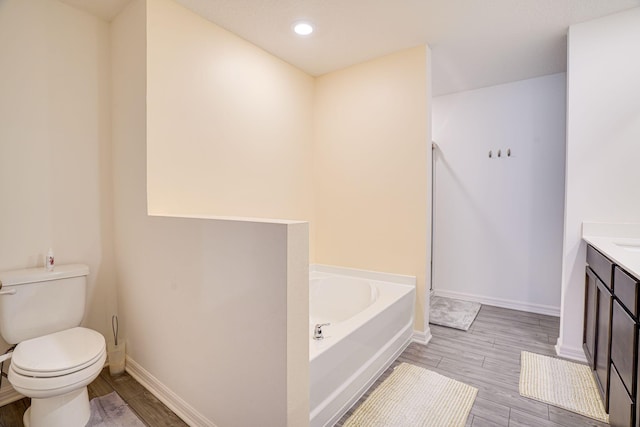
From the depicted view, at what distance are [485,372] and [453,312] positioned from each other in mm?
1130

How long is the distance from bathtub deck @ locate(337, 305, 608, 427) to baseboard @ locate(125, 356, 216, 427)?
76 cm

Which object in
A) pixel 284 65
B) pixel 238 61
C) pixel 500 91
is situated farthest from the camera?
pixel 500 91

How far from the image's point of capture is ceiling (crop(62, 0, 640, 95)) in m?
1.99

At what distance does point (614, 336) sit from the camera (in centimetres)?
144

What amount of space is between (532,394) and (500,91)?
295 cm

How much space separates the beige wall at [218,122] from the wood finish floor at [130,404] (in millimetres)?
1144

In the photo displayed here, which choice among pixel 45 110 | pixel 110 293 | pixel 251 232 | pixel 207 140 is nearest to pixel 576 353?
pixel 251 232

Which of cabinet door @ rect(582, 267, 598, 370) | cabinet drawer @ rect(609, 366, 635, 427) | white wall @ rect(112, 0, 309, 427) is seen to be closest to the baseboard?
white wall @ rect(112, 0, 309, 427)

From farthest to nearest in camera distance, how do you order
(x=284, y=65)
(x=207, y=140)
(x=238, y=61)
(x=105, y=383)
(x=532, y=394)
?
(x=284, y=65), (x=238, y=61), (x=207, y=140), (x=105, y=383), (x=532, y=394)

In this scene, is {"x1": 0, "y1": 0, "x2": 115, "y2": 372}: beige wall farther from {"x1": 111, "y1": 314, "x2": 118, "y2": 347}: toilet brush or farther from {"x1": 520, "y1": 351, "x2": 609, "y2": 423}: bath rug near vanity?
{"x1": 520, "y1": 351, "x2": 609, "y2": 423}: bath rug near vanity

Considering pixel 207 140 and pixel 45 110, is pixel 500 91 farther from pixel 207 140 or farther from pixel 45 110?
pixel 45 110

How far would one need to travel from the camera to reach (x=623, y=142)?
6.93 feet

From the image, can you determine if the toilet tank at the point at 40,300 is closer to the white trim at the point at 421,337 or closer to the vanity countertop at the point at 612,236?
the white trim at the point at 421,337

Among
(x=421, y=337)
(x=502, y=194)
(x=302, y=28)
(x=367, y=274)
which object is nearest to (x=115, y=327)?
(x=367, y=274)
